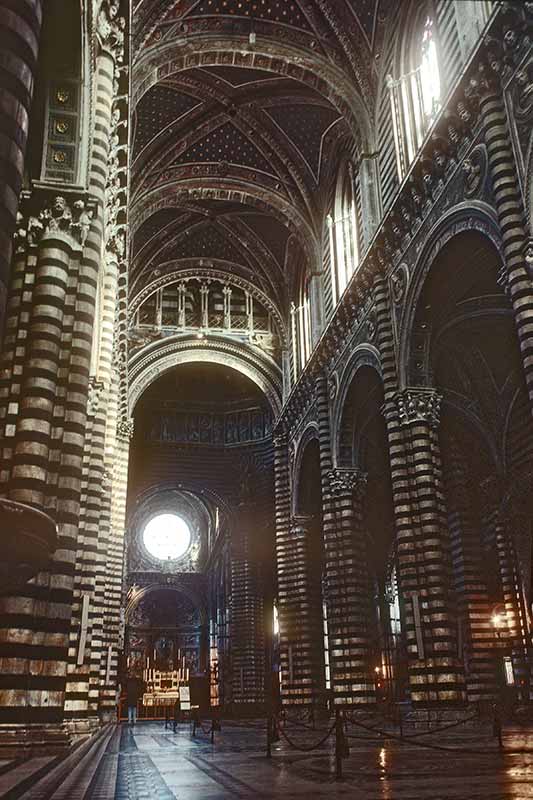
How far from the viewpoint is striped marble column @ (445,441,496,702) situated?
20172 millimetres

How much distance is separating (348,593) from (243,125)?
1492 centimetres

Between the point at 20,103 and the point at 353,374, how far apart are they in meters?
14.0

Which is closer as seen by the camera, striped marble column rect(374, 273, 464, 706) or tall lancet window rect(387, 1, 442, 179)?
striped marble column rect(374, 273, 464, 706)

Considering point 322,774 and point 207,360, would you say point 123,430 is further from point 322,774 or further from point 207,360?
point 322,774

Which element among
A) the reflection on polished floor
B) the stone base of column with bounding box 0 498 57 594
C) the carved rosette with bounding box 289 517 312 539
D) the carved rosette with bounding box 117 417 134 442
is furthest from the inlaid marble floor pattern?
the carved rosette with bounding box 117 417 134 442

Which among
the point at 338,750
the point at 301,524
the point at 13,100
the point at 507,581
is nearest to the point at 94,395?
the point at 13,100

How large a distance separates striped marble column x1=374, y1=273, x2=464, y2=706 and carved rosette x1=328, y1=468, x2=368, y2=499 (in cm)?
472

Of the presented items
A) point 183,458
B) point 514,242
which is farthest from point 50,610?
point 183,458

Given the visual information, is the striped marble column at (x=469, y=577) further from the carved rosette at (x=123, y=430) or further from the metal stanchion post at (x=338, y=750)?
the metal stanchion post at (x=338, y=750)

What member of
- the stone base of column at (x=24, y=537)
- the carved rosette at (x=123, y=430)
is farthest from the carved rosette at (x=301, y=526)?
the stone base of column at (x=24, y=537)

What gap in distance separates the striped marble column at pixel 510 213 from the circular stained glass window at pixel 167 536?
3584 centimetres

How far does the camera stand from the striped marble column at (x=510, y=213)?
10633 millimetres

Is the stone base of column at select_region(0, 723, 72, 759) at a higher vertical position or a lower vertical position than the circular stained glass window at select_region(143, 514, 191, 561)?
lower

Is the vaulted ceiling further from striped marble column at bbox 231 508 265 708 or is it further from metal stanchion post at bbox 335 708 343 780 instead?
metal stanchion post at bbox 335 708 343 780
